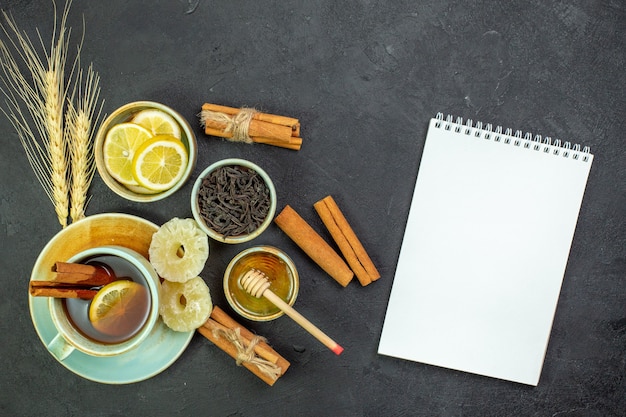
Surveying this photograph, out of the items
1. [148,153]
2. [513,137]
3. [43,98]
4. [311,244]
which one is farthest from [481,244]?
[43,98]

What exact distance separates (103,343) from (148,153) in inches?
19.2

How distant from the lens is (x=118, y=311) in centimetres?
147

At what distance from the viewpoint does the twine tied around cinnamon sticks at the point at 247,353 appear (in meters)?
1.59

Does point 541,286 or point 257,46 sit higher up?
point 257,46

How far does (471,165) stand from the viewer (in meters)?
1.72

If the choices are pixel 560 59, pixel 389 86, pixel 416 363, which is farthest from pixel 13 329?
pixel 560 59

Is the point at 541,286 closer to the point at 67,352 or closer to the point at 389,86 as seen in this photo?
the point at 389,86

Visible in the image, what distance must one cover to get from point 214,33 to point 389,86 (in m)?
0.54

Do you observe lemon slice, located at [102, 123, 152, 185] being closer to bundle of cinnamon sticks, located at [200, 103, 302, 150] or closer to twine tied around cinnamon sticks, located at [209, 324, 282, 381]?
bundle of cinnamon sticks, located at [200, 103, 302, 150]

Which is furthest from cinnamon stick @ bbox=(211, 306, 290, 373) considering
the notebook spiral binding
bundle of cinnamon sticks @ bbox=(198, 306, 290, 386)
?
the notebook spiral binding

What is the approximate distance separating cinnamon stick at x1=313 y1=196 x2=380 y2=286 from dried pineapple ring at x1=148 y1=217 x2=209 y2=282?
1.19 ft

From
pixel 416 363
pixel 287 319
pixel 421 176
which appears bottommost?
pixel 416 363

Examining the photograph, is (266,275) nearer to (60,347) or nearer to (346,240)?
(346,240)

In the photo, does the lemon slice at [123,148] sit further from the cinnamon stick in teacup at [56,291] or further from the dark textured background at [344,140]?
the cinnamon stick in teacup at [56,291]
